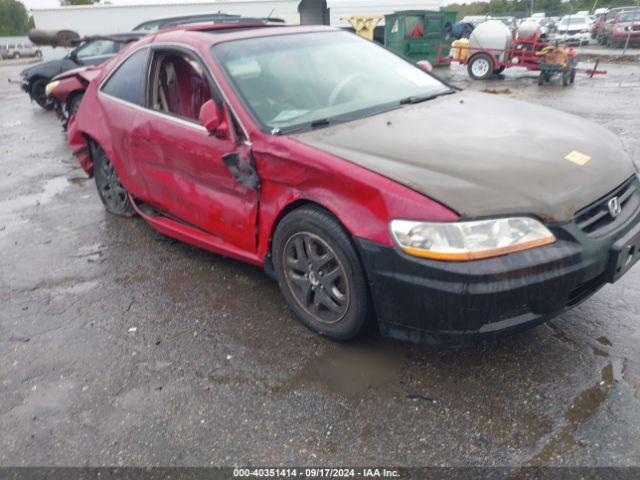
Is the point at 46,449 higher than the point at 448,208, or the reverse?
the point at 448,208

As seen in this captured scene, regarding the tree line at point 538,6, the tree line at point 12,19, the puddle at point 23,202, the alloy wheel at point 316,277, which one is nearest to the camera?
the alloy wheel at point 316,277

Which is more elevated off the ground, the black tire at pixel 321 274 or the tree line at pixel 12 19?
the black tire at pixel 321 274

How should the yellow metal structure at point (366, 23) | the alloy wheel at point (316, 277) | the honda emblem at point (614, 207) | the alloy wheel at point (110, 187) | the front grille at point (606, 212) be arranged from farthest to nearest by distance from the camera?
the yellow metal structure at point (366, 23)
the alloy wheel at point (110, 187)
the alloy wheel at point (316, 277)
the honda emblem at point (614, 207)
the front grille at point (606, 212)

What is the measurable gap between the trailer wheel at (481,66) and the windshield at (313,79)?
12111 mm

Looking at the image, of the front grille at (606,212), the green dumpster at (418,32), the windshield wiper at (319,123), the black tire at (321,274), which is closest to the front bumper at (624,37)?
the green dumpster at (418,32)

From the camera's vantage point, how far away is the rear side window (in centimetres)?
404

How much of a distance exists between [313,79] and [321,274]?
134cm

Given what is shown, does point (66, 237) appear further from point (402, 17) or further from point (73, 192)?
point (402, 17)

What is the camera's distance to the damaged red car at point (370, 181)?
91.1 inches

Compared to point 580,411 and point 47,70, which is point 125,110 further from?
point 47,70

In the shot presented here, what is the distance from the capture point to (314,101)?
328 centimetres

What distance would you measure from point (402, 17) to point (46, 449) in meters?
16.7

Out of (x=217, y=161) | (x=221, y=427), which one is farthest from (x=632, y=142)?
(x=221, y=427)

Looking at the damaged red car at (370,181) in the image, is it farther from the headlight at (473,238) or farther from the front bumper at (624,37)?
the front bumper at (624,37)
